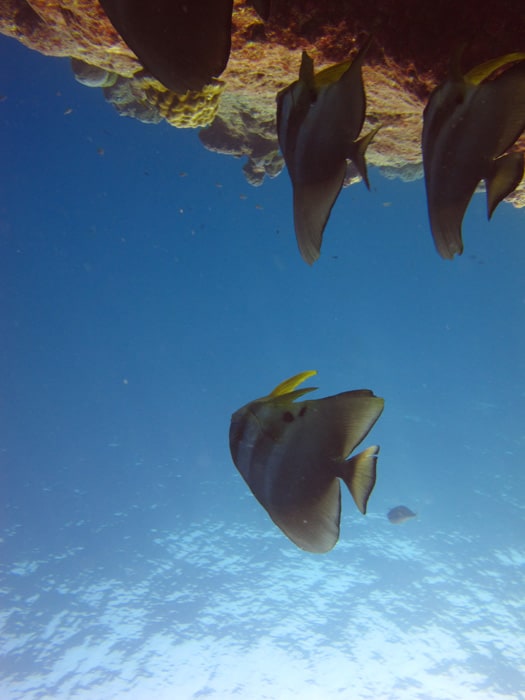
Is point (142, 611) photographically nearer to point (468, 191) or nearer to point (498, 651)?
point (498, 651)

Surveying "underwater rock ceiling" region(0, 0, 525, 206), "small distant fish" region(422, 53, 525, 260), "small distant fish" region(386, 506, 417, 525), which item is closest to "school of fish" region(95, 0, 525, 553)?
"small distant fish" region(422, 53, 525, 260)

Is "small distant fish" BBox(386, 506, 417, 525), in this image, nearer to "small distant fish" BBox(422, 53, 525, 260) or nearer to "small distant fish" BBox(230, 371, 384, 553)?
"small distant fish" BBox(230, 371, 384, 553)

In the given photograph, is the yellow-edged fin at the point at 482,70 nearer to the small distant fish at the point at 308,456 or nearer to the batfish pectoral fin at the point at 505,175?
the batfish pectoral fin at the point at 505,175

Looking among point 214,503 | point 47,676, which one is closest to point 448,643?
point 214,503

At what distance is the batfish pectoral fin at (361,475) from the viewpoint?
1.22 m

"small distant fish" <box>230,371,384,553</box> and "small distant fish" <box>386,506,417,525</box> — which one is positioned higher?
"small distant fish" <box>230,371,384,553</box>

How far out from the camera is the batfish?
0.96 m

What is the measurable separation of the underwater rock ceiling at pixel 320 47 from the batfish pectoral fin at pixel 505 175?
322 mm

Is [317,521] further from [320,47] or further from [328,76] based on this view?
[320,47]

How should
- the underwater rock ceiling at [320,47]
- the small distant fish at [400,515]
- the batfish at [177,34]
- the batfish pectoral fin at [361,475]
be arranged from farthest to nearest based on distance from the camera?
the small distant fish at [400,515]
the underwater rock ceiling at [320,47]
the batfish pectoral fin at [361,475]
the batfish at [177,34]

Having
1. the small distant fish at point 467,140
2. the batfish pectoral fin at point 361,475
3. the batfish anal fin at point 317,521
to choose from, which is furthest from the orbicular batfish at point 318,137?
the batfish anal fin at point 317,521

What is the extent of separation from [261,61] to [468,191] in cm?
388

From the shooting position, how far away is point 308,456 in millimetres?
1271

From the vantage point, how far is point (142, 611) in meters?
28.7
